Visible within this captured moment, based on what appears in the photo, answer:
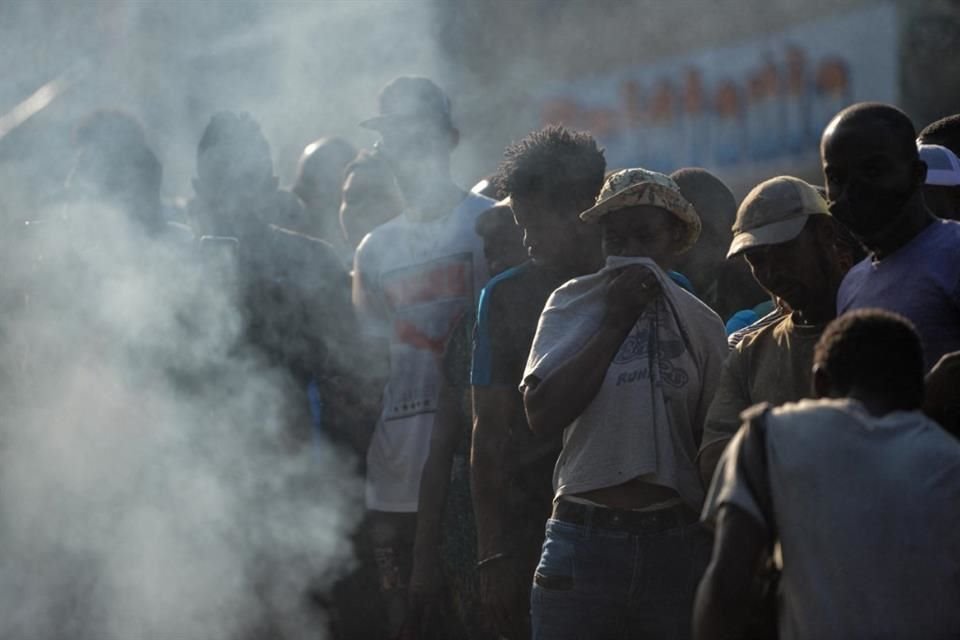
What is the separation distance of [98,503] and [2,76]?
3064 mm

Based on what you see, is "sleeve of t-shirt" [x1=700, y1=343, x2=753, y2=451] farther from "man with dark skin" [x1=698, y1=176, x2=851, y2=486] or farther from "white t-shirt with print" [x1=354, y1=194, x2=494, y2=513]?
"white t-shirt with print" [x1=354, y1=194, x2=494, y2=513]

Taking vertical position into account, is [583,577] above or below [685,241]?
below

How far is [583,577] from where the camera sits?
3797 mm

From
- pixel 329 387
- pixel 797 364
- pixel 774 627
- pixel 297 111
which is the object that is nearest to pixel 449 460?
pixel 329 387

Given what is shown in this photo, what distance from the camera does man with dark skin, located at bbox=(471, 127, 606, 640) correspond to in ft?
14.5

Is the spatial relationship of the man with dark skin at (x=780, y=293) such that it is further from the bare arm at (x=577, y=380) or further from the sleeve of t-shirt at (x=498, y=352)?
the sleeve of t-shirt at (x=498, y=352)

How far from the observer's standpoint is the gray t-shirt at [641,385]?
3.79m

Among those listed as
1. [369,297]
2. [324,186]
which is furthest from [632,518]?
[324,186]

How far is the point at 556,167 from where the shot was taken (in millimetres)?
4441

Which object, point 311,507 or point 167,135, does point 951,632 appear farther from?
point 167,135

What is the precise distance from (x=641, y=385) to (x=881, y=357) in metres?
1.25

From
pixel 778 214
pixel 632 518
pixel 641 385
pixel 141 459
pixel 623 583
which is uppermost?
pixel 778 214

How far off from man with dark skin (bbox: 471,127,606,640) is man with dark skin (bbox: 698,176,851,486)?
0.91m

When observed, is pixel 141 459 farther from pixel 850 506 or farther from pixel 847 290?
pixel 850 506
